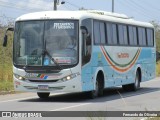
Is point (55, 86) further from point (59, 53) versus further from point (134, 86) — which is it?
point (134, 86)

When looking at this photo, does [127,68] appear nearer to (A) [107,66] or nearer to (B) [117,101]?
(A) [107,66]

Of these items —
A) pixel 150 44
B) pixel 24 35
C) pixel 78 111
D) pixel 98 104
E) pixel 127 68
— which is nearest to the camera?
pixel 78 111

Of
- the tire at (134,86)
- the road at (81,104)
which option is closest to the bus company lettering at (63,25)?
the road at (81,104)

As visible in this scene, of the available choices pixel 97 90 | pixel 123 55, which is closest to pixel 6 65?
pixel 123 55

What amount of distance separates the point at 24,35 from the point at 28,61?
0.99 m

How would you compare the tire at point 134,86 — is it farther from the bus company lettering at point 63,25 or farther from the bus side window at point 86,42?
the bus company lettering at point 63,25

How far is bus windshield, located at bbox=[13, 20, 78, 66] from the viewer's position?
1925cm

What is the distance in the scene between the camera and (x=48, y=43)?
1942 centimetres

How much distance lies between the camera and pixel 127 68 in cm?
2500

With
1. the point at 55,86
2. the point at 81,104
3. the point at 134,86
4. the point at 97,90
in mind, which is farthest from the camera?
the point at 134,86

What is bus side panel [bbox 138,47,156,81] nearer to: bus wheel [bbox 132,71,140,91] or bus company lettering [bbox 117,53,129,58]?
bus wheel [bbox 132,71,140,91]

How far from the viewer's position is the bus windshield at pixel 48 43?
63.2ft

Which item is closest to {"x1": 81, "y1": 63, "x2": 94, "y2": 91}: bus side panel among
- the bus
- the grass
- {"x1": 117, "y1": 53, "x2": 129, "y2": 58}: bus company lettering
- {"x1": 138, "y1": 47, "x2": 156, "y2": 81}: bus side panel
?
the bus

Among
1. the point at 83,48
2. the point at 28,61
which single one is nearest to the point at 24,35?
the point at 28,61
